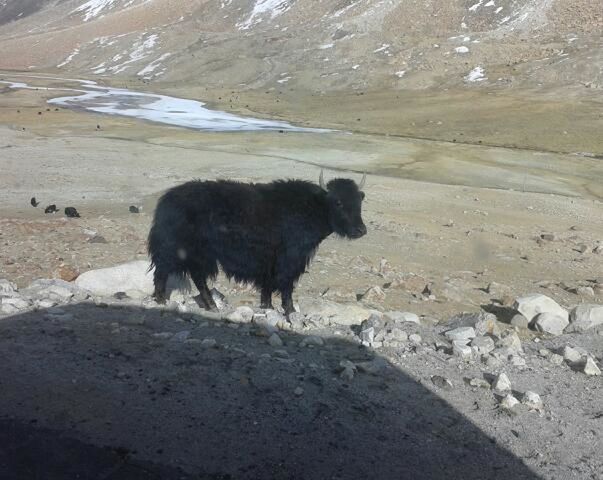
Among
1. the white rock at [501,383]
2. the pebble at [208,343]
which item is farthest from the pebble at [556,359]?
the pebble at [208,343]

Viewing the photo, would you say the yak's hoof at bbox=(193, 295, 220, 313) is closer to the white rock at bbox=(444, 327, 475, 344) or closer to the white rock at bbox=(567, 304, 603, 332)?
the white rock at bbox=(444, 327, 475, 344)

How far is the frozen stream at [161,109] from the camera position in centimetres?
3469

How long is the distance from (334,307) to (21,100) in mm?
46377

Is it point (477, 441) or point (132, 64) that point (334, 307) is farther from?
point (132, 64)

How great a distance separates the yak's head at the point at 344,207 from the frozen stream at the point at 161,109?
24.5 meters

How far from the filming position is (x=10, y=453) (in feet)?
12.6

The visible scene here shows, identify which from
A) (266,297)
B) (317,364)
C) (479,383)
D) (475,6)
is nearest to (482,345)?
(479,383)

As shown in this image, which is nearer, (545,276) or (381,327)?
(381,327)

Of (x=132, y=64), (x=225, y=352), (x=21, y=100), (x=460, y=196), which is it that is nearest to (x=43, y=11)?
(x=132, y=64)

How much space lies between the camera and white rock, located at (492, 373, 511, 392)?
5492mm

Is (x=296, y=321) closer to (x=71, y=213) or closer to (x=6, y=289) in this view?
(x=6, y=289)

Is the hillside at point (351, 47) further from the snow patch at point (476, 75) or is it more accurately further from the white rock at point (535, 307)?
the white rock at point (535, 307)

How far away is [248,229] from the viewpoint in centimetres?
774

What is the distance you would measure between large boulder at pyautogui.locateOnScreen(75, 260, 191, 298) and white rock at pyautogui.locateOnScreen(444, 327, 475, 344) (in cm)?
342
